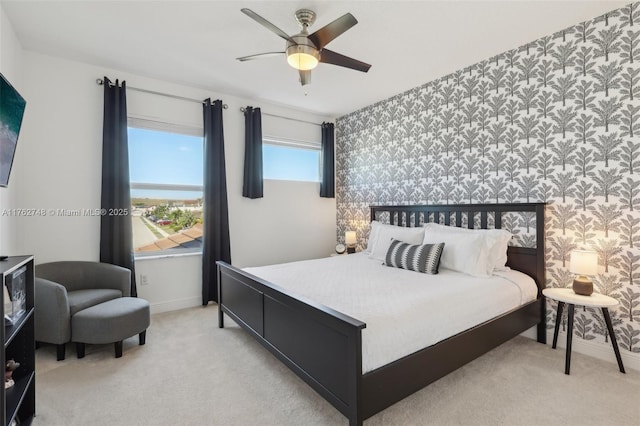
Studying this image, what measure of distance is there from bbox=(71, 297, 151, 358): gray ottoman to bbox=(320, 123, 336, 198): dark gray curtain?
311cm

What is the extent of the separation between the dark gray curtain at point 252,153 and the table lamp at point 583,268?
136 inches

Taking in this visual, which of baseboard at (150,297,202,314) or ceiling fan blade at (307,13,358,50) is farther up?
ceiling fan blade at (307,13,358,50)

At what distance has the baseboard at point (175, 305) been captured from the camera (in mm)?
3545

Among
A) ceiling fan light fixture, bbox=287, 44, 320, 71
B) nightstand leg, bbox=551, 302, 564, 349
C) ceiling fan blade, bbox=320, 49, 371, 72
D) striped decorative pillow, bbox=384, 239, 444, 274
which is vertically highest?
ceiling fan blade, bbox=320, 49, 371, 72

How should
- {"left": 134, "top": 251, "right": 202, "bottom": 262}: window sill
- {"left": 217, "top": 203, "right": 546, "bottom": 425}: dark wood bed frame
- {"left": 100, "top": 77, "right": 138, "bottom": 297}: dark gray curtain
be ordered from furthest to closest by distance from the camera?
{"left": 134, "top": 251, "right": 202, "bottom": 262}: window sill < {"left": 100, "top": 77, "right": 138, "bottom": 297}: dark gray curtain < {"left": 217, "top": 203, "right": 546, "bottom": 425}: dark wood bed frame

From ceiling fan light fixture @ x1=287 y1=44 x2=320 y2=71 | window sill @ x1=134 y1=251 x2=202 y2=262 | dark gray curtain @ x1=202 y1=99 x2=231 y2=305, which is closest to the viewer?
ceiling fan light fixture @ x1=287 y1=44 x2=320 y2=71

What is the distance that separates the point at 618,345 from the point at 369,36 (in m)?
3.26

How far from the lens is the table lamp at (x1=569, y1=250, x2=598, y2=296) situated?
87.7 inches

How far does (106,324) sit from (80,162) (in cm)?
181

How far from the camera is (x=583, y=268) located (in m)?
2.25

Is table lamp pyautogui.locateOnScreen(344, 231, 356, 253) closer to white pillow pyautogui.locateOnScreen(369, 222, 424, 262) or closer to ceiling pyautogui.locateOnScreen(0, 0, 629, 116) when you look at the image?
white pillow pyautogui.locateOnScreen(369, 222, 424, 262)

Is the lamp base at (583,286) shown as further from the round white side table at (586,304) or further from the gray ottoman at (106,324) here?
the gray ottoman at (106,324)

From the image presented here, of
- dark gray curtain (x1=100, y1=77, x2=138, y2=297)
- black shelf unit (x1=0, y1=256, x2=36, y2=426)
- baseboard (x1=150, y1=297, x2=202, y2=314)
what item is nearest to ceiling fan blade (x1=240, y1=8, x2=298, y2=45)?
black shelf unit (x1=0, y1=256, x2=36, y2=426)

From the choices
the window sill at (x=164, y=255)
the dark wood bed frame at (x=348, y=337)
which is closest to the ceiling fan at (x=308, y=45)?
the dark wood bed frame at (x=348, y=337)
